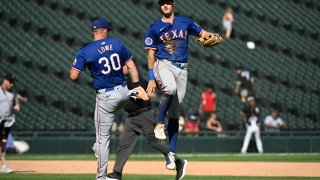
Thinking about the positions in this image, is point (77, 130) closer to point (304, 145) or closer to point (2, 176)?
point (304, 145)

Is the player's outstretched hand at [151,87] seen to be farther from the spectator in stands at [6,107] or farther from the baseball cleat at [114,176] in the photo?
the spectator in stands at [6,107]

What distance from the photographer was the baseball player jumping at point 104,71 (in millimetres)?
9391

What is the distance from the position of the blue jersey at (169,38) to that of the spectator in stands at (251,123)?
38.7 ft

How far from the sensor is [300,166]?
14.3 meters

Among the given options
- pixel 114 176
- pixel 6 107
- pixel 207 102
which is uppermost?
pixel 207 102

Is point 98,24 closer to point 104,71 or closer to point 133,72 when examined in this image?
point 104,71

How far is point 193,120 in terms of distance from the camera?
23094 millimetres

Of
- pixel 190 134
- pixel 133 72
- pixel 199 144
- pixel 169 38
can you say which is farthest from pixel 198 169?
Result: pixel 190 134

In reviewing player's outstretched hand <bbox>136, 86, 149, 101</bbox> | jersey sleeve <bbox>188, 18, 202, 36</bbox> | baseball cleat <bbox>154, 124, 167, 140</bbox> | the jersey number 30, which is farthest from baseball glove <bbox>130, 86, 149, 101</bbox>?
jersey sleeve <bbox>188, 18, 202, 36</bbox>

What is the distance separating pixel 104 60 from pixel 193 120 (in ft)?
45.4

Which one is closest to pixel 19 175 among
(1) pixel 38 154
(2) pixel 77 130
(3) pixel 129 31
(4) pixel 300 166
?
(4) pixel 300 166

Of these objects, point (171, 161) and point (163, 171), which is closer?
point (171, 161)

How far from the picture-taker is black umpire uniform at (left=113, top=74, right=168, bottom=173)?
10539mm

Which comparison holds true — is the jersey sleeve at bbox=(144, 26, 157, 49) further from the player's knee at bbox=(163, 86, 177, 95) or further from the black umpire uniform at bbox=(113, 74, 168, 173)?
the black umpire uniform at bbox=(113, 74, 168, 173)
